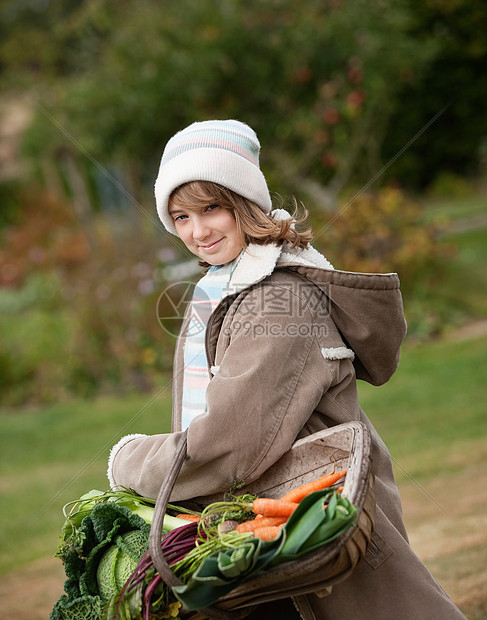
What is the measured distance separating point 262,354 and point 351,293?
1.14 ft

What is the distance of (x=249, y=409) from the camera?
1.93 meters

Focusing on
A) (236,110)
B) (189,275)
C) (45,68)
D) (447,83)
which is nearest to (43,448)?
(189,275)

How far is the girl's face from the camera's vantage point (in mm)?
2262

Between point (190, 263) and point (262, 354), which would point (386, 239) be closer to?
point (190, 263)

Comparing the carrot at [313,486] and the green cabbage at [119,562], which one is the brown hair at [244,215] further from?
the green cabbage at [119,562]

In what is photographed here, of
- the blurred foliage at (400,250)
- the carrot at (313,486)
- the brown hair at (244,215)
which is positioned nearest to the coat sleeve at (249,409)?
the carrot at (313,486)

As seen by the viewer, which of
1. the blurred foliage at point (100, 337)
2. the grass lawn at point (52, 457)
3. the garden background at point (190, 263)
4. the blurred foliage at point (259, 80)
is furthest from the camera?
the blurred foliage at point (259, 80)

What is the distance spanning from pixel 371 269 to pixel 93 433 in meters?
3.51

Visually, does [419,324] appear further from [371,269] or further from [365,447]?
[365,447]

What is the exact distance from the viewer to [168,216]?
7.89 ft

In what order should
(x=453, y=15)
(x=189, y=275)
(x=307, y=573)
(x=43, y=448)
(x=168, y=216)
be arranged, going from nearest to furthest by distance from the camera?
1. (x=307, y=573)
2. (x=168, y=216)
3. (x=43, y=448)
4. (x=189, y=275)
5. (x=453, y=15)

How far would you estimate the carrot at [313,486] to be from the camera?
6.29 feet

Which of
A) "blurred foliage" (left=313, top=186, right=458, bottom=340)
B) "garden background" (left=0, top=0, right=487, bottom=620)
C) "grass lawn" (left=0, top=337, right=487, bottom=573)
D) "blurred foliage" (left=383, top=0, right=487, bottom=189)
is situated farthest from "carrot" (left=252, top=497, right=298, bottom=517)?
"blurred foliage" (left=383, top=0, right=487, bottom=189)

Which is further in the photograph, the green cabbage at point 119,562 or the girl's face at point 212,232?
the girl's face at point 212,232
